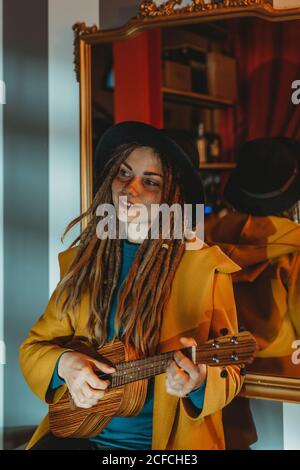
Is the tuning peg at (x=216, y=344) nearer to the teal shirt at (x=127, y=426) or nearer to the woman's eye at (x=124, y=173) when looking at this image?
the teal shirt at (x=127, y=426)

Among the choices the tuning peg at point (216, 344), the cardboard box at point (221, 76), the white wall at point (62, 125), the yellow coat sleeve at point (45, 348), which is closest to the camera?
the tuning peg at point (216, 344)

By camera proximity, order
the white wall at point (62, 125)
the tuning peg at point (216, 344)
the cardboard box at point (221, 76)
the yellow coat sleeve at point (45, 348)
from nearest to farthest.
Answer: the tuning peg at point (216, 344) < the cardboard box at point (221, 76) < the yellow coat sleeve at point (45, 348) < the white wall at point (62, 125)

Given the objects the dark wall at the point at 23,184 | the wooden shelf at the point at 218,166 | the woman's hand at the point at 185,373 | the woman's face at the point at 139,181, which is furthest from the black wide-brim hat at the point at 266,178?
the dark wall at the point at 23,184

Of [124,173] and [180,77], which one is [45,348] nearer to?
[124,173]

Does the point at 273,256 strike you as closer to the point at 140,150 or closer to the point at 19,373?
the point at 140,150

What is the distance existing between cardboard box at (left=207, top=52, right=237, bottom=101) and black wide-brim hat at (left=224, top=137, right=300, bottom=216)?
0.18 meters

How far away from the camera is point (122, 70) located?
2.08 m

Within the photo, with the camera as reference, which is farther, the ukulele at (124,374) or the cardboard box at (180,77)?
the cardboard box at (180,77)

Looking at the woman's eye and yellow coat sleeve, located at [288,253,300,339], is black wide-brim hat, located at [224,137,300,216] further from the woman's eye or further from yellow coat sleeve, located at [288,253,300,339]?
the woman's eye

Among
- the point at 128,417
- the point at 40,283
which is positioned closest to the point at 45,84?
the point at 40,283

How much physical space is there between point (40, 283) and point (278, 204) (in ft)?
3.01

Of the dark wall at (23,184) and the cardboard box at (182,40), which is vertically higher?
the cardboard box at (182,40)

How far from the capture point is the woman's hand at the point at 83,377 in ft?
6.33

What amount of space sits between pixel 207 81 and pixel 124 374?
3.22ft
